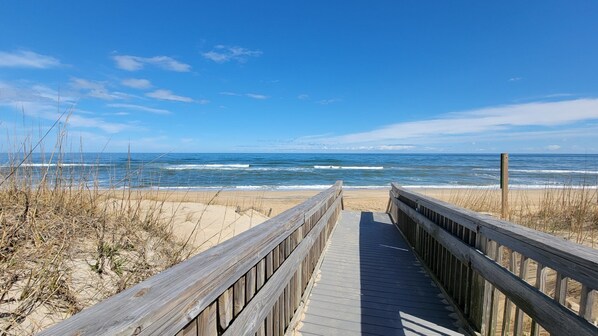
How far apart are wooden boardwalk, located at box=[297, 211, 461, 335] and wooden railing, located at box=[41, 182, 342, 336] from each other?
0.52m

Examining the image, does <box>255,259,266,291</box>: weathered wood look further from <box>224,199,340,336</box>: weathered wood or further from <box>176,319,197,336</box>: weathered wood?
<box>176,319,197,336</box>: weathered wood

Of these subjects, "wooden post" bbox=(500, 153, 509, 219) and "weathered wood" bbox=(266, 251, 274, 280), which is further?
"wooden post" bbox=(500, 153, 509, 219)

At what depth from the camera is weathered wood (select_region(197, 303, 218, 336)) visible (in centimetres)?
125

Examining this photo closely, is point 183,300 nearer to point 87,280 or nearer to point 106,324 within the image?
point 106,324

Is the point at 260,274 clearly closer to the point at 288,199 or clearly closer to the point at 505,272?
the point at 505,272

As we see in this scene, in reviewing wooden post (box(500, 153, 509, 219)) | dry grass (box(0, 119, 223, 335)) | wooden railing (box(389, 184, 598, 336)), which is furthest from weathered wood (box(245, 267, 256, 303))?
wooden post (box(500, 153, 509, 219))

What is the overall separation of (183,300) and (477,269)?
7.85 ft

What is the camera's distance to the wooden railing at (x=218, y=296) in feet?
2.61

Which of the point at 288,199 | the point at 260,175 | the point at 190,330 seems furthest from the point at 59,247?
the point at 260,175

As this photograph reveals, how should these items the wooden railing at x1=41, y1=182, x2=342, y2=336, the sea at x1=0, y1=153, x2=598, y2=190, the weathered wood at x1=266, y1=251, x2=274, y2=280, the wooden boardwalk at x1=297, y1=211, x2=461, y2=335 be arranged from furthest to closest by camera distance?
1. the sea at x1=0, y1=153, x2=598, y2=190
2. the wooden boardwalk at x1=297, y1=211, x2=461, y2=335
3. the weathered wood at x1=266, y1=251, x2=274, y2=280
4. the wooden railing at x1=41, y1=182, x2=342, y2=336

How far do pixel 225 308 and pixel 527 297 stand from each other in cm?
169

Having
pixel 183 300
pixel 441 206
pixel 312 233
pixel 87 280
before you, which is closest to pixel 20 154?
pixel 87 280

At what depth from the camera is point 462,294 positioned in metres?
3.02

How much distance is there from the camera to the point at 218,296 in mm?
1361
